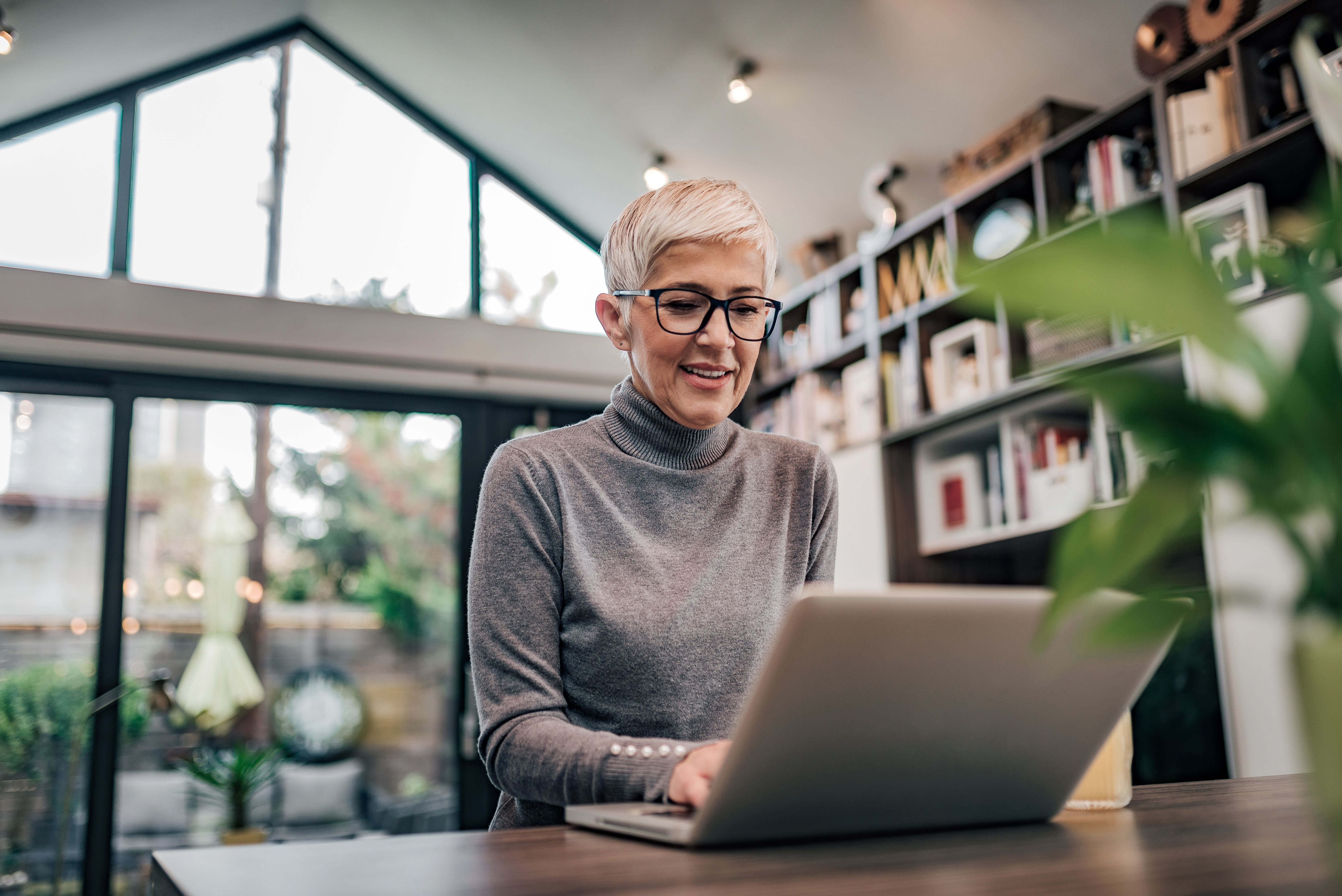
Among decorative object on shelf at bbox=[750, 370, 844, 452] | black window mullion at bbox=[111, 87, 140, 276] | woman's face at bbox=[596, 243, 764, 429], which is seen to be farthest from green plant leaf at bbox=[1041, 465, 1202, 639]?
black window mullion at bbox=[111, 87, 140, 276]

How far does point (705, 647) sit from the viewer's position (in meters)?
1.18

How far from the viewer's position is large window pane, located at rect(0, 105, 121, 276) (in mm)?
3963

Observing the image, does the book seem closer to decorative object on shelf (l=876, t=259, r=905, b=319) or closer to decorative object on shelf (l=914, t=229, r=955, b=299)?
decorative object on shelf (l=876, t=259, r=905, b=319)

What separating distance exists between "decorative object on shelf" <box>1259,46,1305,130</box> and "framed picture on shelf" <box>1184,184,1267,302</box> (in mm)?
151

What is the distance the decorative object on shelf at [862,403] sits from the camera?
3666mm

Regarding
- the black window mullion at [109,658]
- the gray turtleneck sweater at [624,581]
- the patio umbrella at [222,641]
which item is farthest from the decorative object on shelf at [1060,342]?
the black window mullion at [109,658]

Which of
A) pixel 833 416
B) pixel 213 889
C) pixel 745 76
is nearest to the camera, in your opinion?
pixel 213 889

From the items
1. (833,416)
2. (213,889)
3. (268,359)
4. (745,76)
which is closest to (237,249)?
(268,359)

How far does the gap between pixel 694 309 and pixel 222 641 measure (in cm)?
339

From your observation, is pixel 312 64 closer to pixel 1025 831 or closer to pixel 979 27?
pixel 979 27

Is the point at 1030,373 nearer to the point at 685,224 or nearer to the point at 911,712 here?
the point at 685,224

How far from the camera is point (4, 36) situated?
3.54m

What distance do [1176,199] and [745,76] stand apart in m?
1.63

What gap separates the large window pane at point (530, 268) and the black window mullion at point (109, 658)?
1508 mm
